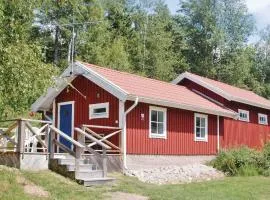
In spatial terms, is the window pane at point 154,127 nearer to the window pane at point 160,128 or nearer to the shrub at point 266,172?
the window pane at point 160,128

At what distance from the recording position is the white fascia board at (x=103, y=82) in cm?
1820

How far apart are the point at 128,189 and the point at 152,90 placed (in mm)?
7190

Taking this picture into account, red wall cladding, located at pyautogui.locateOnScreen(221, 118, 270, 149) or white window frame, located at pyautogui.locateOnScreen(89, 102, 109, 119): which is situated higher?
white window frame, located at pyautogui.locateOnScreen(89, 102, 109, 119)

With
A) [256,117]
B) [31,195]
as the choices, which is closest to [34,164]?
[31,195]

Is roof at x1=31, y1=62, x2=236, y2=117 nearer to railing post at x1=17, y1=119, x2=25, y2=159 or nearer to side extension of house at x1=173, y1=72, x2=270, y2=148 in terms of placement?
side extension of house at x1=173, y1=72, x2=270, y2=148

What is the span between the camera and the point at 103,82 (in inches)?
751

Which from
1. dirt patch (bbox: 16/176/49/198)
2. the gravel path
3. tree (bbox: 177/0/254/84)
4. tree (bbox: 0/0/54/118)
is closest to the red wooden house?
the gravel path

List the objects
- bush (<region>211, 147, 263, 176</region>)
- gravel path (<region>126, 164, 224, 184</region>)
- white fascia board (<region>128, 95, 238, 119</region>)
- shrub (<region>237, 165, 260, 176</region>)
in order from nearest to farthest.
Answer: gravel path (<region>126, 164, 224, 184</region>) < white fascia board (<region>128, 95, 238, 119</region>) < shrub (<region>237, 165, 260, 176</region>) < bush (<region>211, 147, 263, 176</region>)

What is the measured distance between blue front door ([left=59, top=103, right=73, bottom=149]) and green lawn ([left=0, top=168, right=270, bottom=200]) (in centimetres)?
465

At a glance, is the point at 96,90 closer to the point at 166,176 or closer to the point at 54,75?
the point at 166,176

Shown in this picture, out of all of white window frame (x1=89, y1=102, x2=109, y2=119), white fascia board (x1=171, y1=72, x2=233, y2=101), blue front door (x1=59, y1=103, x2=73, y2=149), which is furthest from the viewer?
white fascia board (x1=171, y1=72, x2=233, y2=101)

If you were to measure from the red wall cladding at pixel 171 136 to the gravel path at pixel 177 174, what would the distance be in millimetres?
855

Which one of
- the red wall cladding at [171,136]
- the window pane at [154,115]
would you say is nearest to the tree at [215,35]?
the red wall cladding at [171,136]

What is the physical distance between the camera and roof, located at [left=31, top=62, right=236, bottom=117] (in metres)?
18.6
